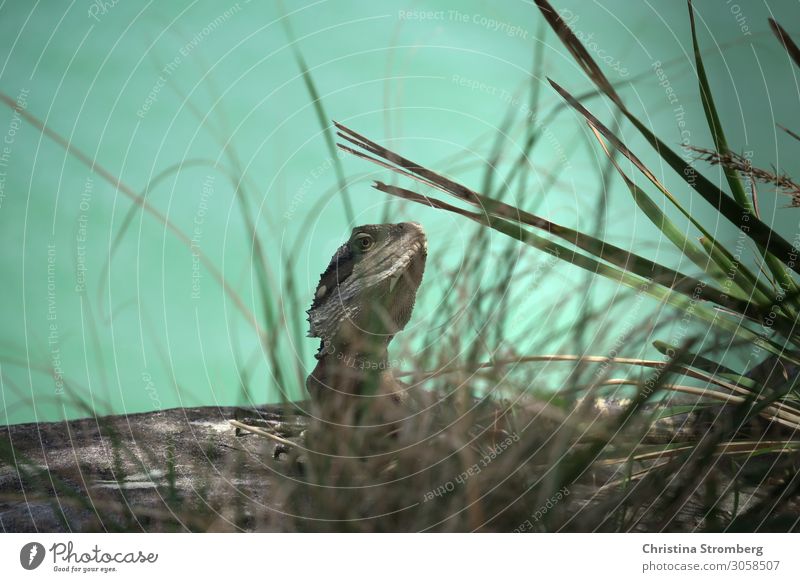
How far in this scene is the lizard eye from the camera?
195cm

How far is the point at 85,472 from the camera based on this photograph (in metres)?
1.80

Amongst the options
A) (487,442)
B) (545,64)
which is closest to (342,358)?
(487,442)

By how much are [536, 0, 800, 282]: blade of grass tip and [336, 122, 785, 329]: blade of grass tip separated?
12cm

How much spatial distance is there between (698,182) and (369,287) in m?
0.94

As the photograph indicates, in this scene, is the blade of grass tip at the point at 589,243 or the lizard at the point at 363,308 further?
the lizard at the point at 363,308

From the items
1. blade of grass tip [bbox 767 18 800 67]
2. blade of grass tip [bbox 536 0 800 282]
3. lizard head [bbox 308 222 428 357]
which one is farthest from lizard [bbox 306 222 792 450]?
blade of grass tip [bbox 767 18 800 67]

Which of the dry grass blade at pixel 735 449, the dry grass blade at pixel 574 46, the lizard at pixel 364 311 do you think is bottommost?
the dry grass blade at pixel 735 449

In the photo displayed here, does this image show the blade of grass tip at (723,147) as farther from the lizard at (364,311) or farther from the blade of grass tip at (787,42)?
the lizard at (364,311)

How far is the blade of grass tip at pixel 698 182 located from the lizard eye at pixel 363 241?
0.79m

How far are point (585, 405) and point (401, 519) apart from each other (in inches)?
14.4

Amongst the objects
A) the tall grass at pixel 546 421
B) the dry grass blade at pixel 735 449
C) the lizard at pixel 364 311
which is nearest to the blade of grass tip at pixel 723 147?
the tall grass at pixel 546 421

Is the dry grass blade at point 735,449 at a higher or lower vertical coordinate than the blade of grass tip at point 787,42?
lower

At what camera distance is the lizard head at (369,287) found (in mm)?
1890
